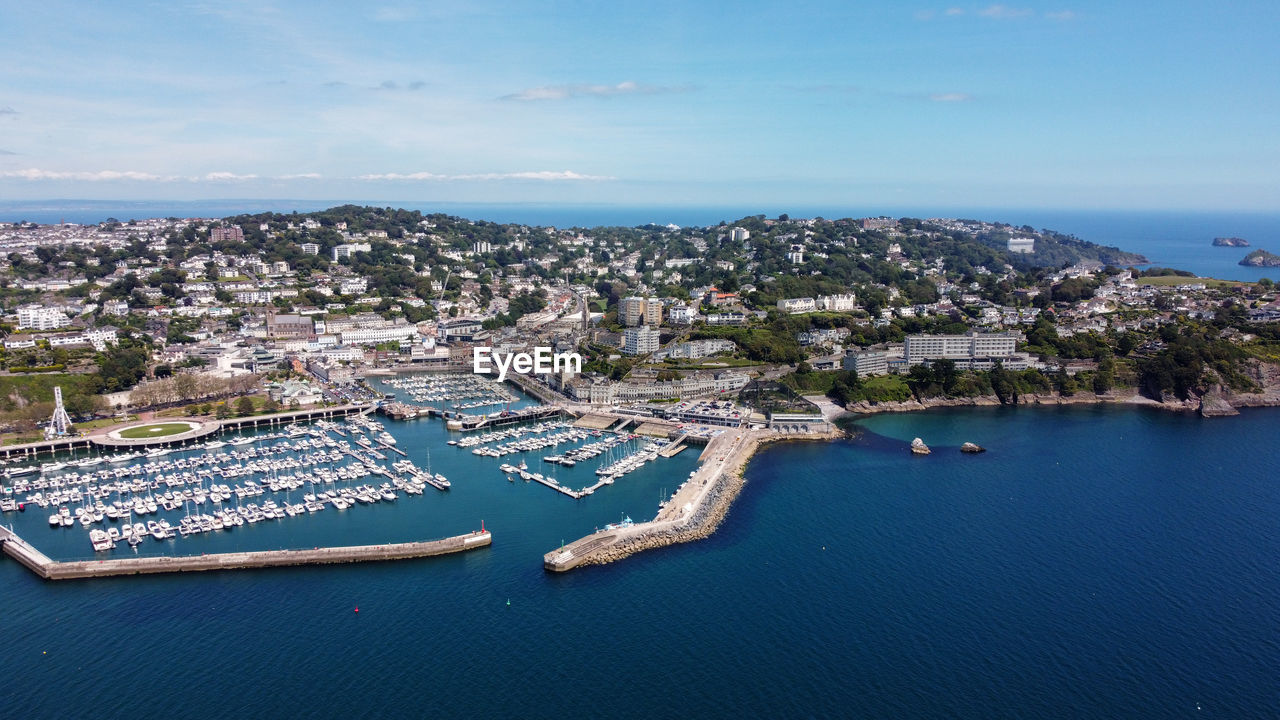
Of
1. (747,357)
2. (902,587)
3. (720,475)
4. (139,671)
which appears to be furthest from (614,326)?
(139,671)

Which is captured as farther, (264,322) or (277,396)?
(264,322)

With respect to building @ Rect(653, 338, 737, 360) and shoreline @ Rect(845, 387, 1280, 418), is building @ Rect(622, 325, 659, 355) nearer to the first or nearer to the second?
building @ Rect(653, 338, 737, 360)

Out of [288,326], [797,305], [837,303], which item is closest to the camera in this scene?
[288,326]

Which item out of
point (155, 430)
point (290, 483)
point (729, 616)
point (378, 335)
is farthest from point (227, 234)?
point (729, 616)

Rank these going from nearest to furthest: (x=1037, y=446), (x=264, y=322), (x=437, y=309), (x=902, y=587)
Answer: (x=902, y=587) < (x=1037, y=446) < (x=264, y=322) < (x=437, y=309)

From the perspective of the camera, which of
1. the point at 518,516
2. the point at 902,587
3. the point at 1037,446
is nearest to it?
the point at 902,587

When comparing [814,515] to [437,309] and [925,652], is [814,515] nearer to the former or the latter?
[925,652]

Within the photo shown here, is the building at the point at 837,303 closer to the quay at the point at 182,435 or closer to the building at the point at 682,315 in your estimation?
the building at the point at 682,315

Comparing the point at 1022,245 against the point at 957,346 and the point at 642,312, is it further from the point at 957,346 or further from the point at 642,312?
the point at 642,312
